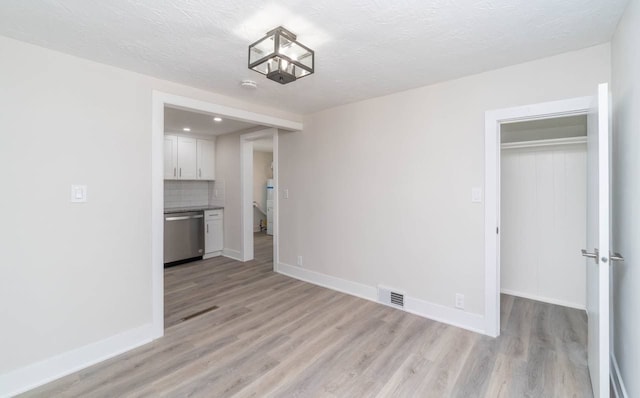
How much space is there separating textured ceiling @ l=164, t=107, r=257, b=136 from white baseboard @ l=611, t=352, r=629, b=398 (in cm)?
420

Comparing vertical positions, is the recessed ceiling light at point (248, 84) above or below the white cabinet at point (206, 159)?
above

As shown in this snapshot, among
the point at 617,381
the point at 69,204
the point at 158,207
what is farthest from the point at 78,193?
the point at 617,381

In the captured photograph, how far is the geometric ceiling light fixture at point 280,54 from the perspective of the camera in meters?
1.63

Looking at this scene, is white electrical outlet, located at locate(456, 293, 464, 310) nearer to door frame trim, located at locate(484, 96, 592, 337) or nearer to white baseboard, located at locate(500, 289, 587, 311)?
door frame trim, located at locate(484, 96, 592, 337)

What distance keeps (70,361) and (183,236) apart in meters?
2.79

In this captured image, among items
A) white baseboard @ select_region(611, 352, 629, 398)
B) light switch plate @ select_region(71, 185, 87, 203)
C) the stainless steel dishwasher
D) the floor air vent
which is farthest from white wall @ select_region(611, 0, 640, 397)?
the stainless steel dishwasher

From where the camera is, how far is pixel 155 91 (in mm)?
2494

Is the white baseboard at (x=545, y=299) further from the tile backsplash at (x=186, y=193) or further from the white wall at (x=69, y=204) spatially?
the tile backsplash at (x=186, y=193)

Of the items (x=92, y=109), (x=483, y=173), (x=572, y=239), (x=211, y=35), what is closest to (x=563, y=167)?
(x=572, y=239)

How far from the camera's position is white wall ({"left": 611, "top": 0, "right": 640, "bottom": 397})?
1.41 metres

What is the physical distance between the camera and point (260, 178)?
27.5ft

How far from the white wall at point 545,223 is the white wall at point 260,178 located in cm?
632

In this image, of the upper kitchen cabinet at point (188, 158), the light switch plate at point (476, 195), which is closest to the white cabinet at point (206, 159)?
the upper kitchen cabinet at point (188, 158)

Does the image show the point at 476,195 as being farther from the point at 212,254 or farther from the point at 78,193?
the point at 212,254
